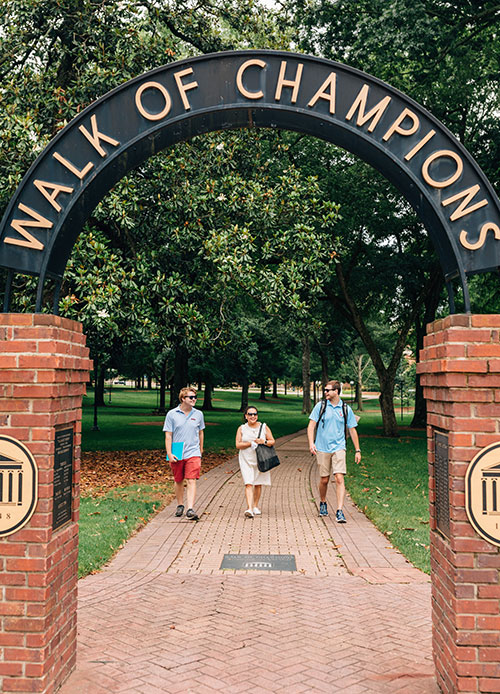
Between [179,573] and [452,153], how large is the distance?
Result: 4.78m

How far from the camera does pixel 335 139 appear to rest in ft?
14.4

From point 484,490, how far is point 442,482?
38 cm

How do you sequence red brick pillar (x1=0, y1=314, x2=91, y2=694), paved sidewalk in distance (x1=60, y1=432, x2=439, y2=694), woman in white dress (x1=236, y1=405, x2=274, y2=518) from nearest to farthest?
red brick pillar (x1=0, y1=314, x2=91, y2=694) < paved sidewalk in distance (x1=60, y1=432, x2=439, y2=694) < woman in white dress (x1=236, y1=405, x2=274, y2=518)

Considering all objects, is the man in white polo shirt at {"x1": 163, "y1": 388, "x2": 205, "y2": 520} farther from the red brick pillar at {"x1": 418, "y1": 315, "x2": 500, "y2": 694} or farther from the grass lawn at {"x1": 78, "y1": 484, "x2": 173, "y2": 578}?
the red brick pillar at {"x1": 418, "y1": 315, "x2": 500, "y2": 694}

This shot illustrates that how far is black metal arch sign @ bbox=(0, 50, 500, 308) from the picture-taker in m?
3.94

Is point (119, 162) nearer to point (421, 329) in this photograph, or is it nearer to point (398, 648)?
point (398, 648)

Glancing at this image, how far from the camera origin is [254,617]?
5.17 metres

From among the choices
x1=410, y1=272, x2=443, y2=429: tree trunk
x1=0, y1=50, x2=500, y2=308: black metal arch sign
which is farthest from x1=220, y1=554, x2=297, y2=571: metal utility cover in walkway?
x1=410, y1=272, x2=443, y2=429: tree trunk

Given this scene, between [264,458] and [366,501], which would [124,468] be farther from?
[264,458]

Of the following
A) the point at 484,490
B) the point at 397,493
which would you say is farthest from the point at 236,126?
the point at 397,493

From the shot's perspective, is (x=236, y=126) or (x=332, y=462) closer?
(x=236, y=126)

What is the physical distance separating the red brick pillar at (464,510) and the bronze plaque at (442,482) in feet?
0.12

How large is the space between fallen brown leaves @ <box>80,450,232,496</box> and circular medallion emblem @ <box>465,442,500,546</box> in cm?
865

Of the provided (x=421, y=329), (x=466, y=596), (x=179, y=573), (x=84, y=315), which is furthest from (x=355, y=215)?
(x=466, y=596)
